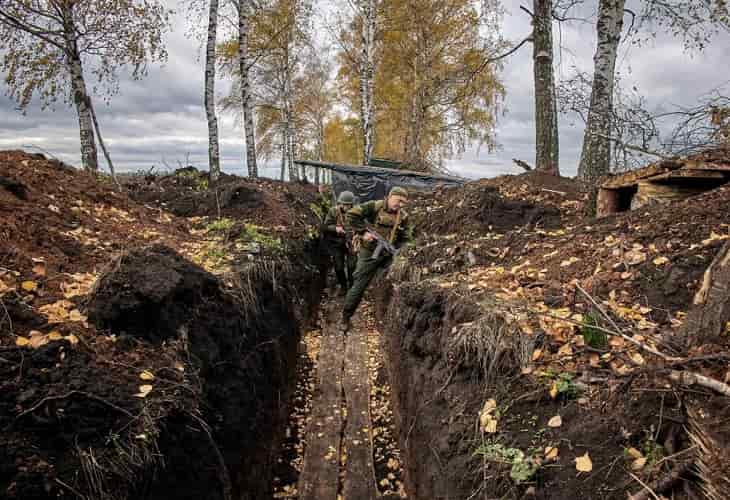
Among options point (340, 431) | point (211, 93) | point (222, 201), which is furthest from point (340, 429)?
point (211, 93)

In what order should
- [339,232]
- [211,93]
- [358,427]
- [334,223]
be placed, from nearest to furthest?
[358,427] < [339,232] < [334,223] < [211,93]

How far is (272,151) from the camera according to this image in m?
30.8

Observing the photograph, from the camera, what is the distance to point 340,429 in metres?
4.45

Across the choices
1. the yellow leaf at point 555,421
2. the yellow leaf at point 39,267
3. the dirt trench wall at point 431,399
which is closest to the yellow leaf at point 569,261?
the dirt trench wall at point 431,399

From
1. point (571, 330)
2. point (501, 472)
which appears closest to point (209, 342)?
point (501, 472)

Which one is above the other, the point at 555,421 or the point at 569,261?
the point at 569,261

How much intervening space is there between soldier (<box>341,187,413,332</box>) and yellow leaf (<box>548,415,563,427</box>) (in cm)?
492

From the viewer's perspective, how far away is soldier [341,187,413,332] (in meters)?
6.94

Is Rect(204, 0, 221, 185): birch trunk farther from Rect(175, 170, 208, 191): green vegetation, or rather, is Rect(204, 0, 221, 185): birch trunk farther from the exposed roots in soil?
the exposed roots in soil

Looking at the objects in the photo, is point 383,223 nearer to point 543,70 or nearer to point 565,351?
point 543,70

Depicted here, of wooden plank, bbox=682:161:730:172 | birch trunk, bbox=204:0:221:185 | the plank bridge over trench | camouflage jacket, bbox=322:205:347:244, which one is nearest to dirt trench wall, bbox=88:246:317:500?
the plank bridge over trench

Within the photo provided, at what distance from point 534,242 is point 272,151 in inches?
1118

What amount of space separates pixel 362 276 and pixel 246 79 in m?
8.06

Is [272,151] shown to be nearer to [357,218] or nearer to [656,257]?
[357,218]
